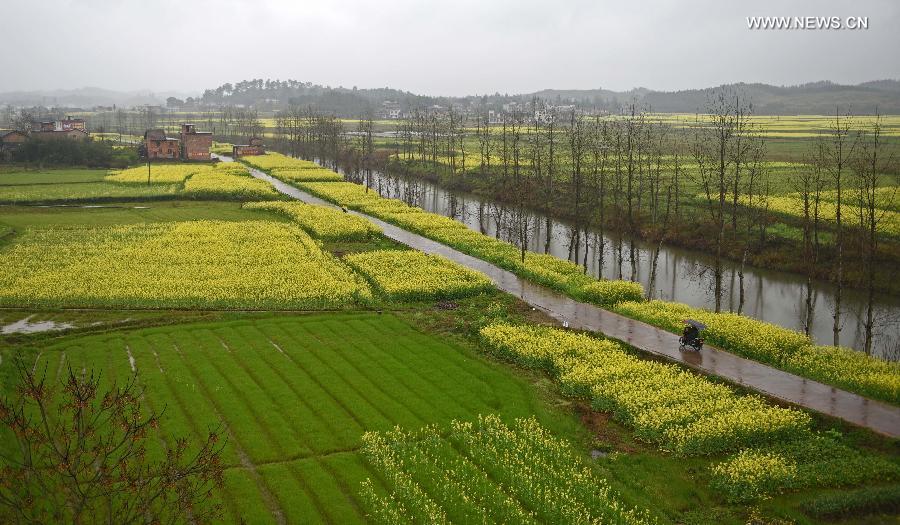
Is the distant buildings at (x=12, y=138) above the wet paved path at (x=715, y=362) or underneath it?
above

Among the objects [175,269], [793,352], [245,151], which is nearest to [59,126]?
[245,151]

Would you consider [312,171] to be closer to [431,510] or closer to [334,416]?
[334,416]

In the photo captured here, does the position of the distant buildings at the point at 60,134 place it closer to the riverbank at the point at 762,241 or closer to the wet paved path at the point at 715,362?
the riverbank at the point at 762,241

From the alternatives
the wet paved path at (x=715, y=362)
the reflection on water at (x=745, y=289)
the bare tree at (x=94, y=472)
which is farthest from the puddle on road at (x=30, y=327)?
the reflection on water at (x=745, y=289)

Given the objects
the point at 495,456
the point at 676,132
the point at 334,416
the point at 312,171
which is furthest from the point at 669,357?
the point at 676,132

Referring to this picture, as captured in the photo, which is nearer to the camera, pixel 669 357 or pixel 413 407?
pixel 413 407

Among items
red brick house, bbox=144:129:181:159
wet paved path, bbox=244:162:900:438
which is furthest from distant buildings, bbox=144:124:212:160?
wet paved path, bbox=244:162:900:438
